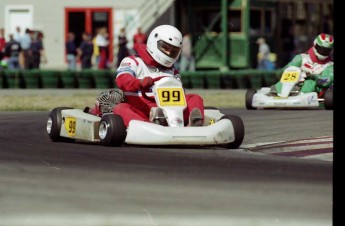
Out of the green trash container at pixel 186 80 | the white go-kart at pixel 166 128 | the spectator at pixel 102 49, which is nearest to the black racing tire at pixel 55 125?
the white go-kart at pixel 166 128

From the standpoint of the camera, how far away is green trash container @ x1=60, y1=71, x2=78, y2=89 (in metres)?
28.0

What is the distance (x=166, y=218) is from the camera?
7125mm

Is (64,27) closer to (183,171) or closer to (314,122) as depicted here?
(314,122)

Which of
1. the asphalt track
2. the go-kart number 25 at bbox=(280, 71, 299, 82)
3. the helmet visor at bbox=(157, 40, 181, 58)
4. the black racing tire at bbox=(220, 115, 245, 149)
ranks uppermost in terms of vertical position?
the helmet visor at bbox=(157, 40, 181, 58)

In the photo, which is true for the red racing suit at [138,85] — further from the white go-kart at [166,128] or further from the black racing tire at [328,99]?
the black racing tire at [328,99]

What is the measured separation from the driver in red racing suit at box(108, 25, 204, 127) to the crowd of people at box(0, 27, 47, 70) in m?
19.1

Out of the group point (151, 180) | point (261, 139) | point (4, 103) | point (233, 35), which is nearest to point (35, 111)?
point (4, 103)

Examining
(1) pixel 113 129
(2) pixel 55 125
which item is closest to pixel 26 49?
(2) pixel 55 125

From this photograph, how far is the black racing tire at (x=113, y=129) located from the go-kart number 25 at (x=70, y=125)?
0.77 meters

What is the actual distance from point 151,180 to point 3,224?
2008mm

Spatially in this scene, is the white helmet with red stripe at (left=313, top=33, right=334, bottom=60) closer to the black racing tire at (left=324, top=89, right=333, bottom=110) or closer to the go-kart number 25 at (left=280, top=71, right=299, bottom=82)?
the go-kart number 25 at (left=280, top=71, right=299, bottom=82)

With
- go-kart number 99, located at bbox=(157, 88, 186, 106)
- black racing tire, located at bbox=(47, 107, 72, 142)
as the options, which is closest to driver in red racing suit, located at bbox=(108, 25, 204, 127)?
go-kart number 99, located at bbox=(157, 88, 186, 106)

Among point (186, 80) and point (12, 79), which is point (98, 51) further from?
point (12, 79)

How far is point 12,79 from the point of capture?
27562 millimetres
